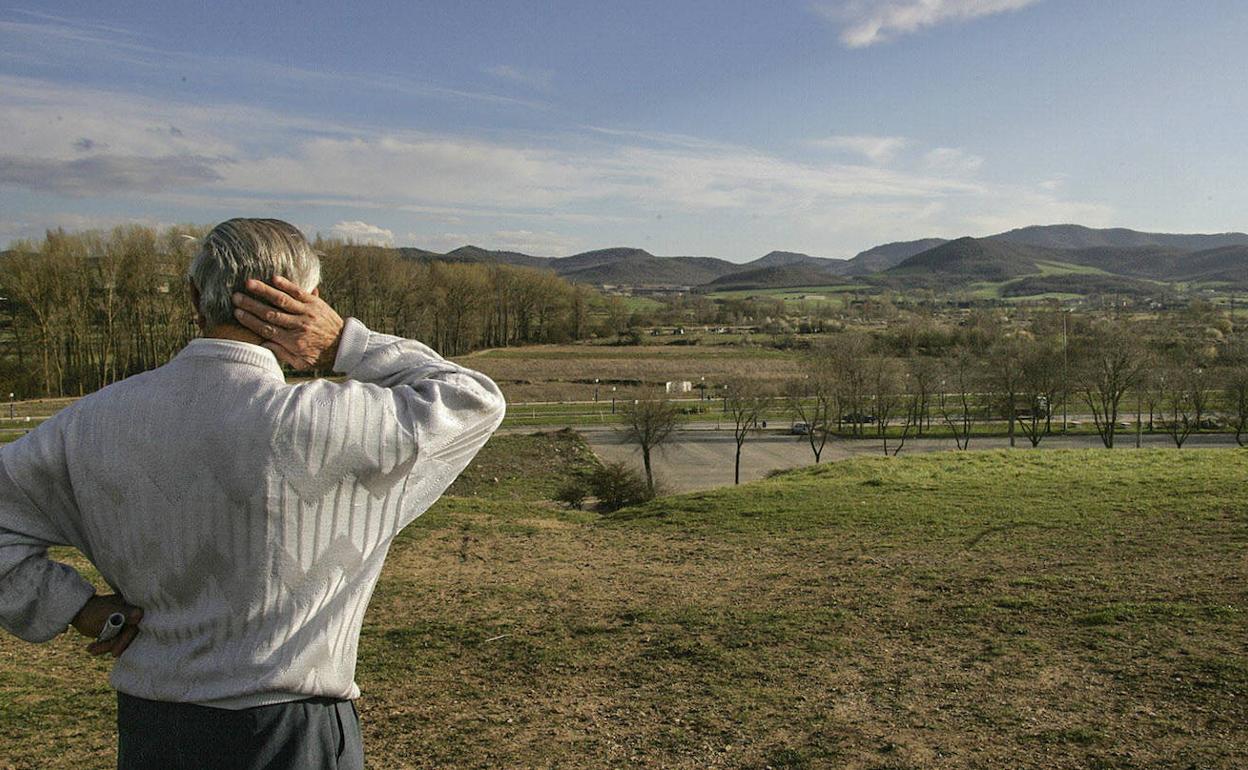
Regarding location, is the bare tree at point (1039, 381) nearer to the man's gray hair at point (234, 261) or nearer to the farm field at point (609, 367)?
the farm field at point (609, 367)

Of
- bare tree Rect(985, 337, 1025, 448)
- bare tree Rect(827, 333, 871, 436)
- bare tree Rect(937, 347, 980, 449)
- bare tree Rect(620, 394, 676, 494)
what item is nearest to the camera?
bare tree Rect(620, 394, 676, 494)

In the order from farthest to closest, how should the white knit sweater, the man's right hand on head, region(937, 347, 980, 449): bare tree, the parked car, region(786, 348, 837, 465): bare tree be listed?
region(937, 347, 980, 449): bare tree, the parked car, region(786, 348, 837, 465): bare tree, the man's right hand on head, the white knit sweater

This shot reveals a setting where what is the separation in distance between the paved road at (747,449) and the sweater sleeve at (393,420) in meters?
26.6

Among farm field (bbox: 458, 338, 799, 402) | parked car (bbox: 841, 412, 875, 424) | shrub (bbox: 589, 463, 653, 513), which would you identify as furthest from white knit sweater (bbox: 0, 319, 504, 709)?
farm field (bbox: 458, 338, 799, 402)

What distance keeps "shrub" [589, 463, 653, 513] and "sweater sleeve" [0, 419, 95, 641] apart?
1913 cm

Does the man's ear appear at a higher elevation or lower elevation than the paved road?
higher

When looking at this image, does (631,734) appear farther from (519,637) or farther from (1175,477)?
(1175,477)

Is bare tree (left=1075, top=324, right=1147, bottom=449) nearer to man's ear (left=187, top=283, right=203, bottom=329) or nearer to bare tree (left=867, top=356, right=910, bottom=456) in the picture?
bare tree (left=867, top=356, right=910, bottom=456)

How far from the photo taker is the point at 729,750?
5.05m

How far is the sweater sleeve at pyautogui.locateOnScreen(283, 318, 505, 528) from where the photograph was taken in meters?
1.76

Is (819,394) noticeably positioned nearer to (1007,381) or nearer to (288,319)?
(1007,381)

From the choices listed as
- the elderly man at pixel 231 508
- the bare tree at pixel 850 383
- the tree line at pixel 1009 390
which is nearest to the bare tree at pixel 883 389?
the tree line at pixel 1009 390

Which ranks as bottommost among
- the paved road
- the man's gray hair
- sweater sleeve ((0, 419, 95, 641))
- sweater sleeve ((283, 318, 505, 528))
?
the paved road

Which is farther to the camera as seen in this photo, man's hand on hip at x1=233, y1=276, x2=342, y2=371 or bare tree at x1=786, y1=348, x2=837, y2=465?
bare tree at x1=786, y1=348, x2=837, y2=465
